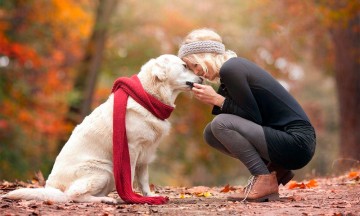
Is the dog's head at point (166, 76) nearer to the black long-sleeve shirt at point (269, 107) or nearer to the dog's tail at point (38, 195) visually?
the black long-sleeve shirt at point (269, 107)

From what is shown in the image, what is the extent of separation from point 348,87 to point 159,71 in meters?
7.82

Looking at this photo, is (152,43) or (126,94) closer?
(126,94)

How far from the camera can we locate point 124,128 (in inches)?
203

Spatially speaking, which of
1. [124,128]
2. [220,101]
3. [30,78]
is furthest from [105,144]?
[30,78]

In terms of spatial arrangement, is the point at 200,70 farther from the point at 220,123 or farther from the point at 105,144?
the point at 105,144

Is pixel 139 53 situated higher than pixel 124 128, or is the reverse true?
pixel 139 53

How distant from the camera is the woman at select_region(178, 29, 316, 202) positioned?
5180mm

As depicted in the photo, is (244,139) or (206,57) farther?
(206,57)

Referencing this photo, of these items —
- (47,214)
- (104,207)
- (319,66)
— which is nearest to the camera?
(47,214)

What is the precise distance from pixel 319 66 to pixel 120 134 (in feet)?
41.3

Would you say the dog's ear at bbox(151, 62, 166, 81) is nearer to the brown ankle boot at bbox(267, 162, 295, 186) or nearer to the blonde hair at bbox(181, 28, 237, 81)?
the blonde hair at bbox(181, 28, 237, 81)

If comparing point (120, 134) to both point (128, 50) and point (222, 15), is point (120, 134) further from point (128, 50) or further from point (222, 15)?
point (222, 15)

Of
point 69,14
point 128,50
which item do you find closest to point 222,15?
point 128,50

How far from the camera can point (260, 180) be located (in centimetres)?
521
